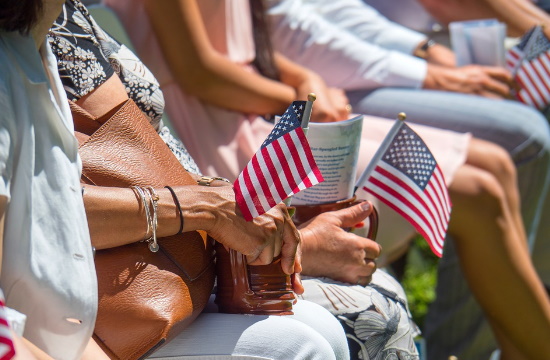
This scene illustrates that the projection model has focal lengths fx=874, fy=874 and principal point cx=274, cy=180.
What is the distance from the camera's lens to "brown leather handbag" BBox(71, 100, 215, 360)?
1.40 m

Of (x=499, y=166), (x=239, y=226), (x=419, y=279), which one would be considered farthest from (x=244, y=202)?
(x=419, y=279)

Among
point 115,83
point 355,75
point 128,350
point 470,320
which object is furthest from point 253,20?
point 128,350

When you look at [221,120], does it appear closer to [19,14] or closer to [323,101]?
[323,101]

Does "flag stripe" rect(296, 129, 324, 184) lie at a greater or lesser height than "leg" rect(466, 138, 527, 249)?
greater

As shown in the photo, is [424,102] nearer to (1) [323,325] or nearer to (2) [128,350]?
(1) [323,325]

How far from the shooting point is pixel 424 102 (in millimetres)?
3143

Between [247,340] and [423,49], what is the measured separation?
7.53ft

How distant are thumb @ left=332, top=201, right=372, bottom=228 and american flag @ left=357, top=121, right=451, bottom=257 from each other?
6.1 inches

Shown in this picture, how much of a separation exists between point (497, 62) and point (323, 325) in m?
2.03

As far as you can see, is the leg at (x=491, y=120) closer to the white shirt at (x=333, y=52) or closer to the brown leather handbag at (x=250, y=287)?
the white shirt at (x=333, y=52)

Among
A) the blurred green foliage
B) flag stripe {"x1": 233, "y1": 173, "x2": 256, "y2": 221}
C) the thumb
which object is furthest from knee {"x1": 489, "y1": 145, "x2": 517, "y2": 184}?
flag stripe {"x1": 233, "y1": 173, "x2": 256, "y2": 221}

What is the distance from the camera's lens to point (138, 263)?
4.78ft

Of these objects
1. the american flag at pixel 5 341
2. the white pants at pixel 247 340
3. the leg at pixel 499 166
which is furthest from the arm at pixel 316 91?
the american flag at pixel 5 341

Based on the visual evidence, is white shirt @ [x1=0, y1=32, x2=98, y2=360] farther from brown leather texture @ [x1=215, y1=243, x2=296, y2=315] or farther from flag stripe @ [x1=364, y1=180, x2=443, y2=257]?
flag stripe @ [x1=364, y1=180, x2=443, y2=257]
